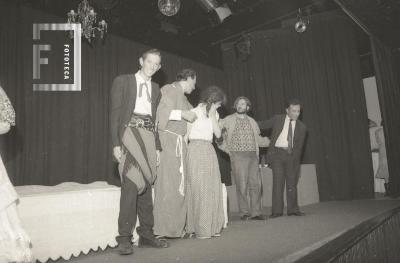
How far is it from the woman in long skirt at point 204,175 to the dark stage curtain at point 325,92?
4160 mm

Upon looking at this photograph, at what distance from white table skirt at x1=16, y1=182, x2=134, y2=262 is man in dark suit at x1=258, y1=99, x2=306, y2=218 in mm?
2368

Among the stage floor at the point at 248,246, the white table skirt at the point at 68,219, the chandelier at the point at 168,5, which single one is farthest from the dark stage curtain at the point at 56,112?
the stage floor at the point at 248,246

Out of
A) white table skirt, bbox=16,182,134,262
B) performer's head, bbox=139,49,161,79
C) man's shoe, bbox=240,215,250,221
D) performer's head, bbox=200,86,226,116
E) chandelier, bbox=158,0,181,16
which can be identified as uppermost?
chandelier, bbox=158,0,181,16

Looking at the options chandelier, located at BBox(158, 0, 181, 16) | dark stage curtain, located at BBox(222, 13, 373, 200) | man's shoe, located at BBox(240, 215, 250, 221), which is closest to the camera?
man's shoe, located at BBox(240, 215, 250, 221)

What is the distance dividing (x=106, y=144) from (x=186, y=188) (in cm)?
315

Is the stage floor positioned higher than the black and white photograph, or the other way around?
the black and white photograph

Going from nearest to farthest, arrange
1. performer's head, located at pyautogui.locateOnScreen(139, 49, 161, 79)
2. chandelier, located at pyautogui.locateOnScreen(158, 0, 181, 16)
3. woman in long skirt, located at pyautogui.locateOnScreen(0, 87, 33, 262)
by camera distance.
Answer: woman in long skirt, located at pyautogui.locateOnScreen(0, 87, 33, 262) < performer's head, located at pyautogui.locateOnScreen(139, 49, 161, 79) < chandelier, located at pyautogui.locateOnScreen(158, 0, 181, 16)

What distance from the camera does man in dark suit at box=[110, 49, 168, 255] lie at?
2402 millimetres

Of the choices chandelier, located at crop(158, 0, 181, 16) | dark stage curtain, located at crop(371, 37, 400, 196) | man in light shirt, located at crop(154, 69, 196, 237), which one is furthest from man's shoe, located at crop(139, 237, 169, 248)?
dark stage curtain, located at crop(371, 37, 400, 196)

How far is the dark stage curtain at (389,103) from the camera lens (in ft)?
20.6

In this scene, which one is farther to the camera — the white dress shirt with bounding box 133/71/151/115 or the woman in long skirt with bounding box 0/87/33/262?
the white dress shirt with bounding box 133/71/151/115

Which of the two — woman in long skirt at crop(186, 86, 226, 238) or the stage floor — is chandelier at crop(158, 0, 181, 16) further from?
the stage floor

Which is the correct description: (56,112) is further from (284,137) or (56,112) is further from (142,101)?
(284,137)

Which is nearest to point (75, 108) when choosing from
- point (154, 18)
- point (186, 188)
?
point (154, 18)
